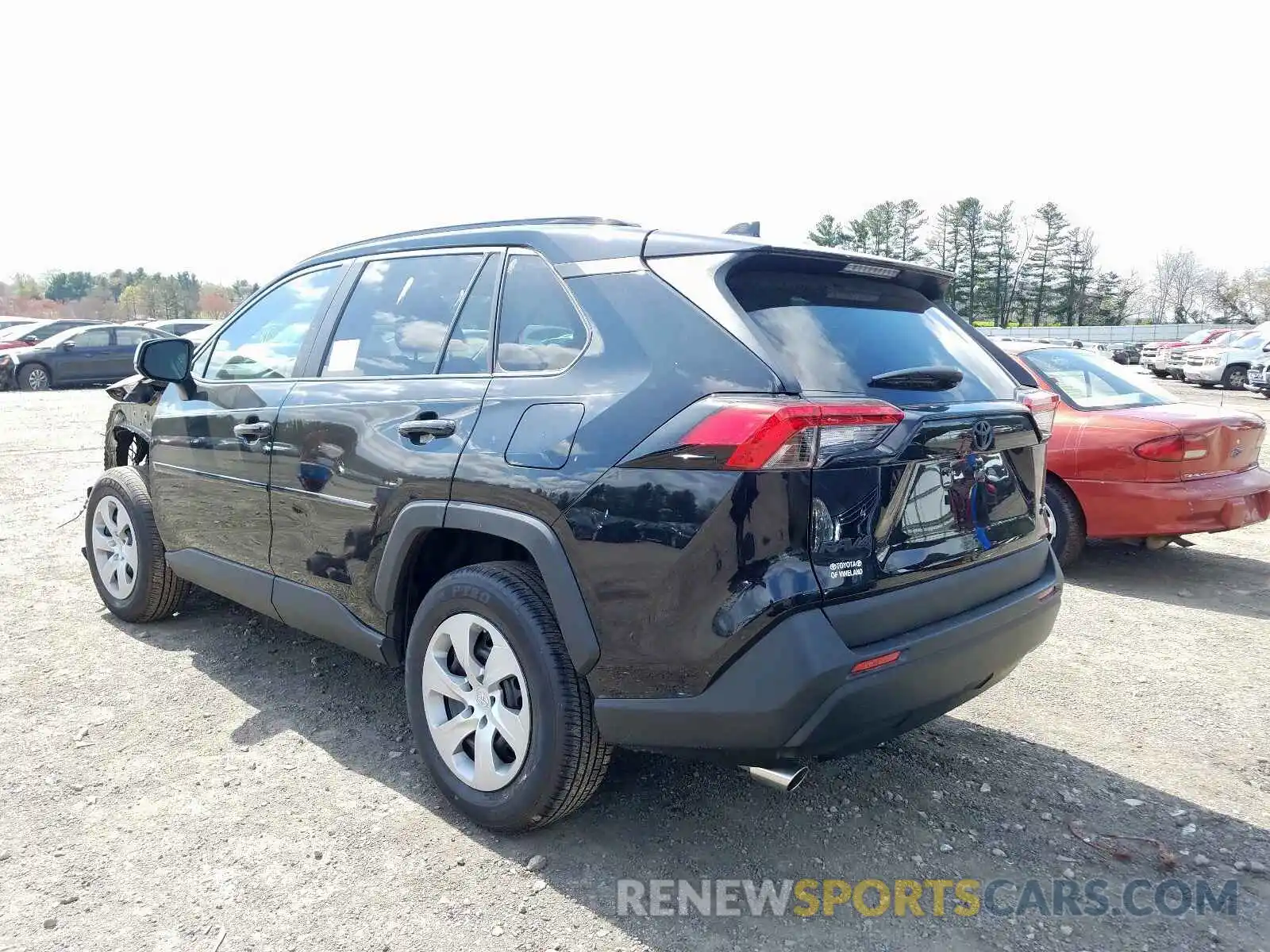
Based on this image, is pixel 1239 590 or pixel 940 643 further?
pixel 1239 590

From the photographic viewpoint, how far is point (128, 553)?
470cm

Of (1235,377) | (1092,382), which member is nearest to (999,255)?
(1235,377)

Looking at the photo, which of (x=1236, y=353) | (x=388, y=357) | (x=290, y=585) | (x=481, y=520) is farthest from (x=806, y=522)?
(x=1236, y=353)

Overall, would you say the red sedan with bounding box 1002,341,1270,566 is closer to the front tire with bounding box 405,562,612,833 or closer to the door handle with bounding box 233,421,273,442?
the front tire with bounding box 405,562,612,833

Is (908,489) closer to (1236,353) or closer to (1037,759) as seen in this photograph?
(1037,759)

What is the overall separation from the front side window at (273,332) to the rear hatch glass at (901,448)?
203 centimetres

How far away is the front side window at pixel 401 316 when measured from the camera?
3154 millimetres

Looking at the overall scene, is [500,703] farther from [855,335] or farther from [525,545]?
[855,335]

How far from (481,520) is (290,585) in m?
1.25

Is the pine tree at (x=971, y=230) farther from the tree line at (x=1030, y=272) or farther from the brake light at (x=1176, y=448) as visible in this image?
the brake light at (x=1176, y=448)

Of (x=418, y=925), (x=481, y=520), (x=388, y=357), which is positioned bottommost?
(x=418, y=925)

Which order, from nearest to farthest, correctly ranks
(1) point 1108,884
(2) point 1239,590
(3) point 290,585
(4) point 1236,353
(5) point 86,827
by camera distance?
(1) point 1108,884, (5) point 86,827, (3) point 290,585, (2) point 1239,590, (4) point 1236,353

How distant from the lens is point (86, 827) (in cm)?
290

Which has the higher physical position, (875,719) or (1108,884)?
(875,719)
